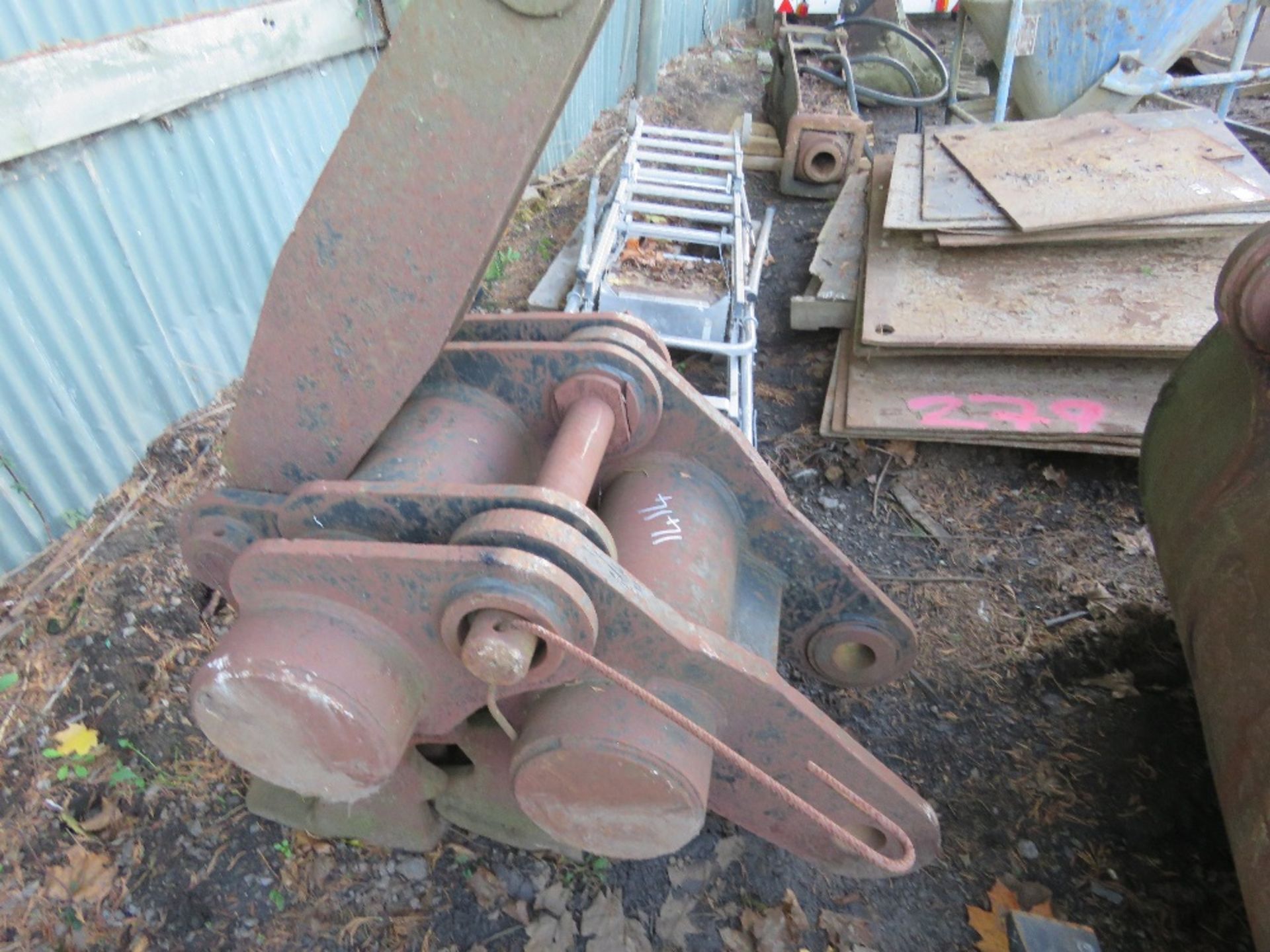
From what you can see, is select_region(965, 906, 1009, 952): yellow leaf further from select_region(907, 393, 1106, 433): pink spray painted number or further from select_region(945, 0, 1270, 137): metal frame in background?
select_region(945, 0, 1270, 137): metal frame in background

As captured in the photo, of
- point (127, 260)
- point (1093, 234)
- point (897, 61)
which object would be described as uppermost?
point (127, 260)

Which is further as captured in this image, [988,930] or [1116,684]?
[1116,684]

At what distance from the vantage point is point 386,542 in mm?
1401

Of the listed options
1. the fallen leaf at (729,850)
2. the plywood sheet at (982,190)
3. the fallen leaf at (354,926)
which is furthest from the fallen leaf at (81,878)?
the plywood sheet at (982,190)

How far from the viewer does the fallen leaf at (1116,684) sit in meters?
2.55

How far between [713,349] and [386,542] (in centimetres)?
250

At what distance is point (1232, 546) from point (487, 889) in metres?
1.89

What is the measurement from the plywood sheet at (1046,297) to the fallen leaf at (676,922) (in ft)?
7.71

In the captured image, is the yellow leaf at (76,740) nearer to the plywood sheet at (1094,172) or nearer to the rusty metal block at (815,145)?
the plywood sheet at (1094,172)

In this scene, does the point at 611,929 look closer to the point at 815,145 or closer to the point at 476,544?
the point at 476,544

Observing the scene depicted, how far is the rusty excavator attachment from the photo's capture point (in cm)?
127

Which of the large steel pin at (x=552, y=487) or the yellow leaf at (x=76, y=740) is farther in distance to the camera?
the yellow leaf at (x=76, y=740)

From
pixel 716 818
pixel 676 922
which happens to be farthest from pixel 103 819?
pixel 716 818

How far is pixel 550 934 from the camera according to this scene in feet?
6.49
